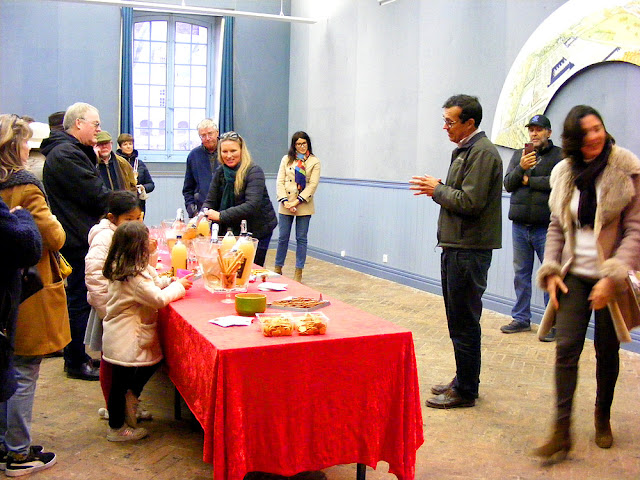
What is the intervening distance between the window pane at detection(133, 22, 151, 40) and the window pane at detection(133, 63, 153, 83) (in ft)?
1.36

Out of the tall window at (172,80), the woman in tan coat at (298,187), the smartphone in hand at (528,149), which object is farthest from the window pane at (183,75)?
the smartphone in hand at (528,149)

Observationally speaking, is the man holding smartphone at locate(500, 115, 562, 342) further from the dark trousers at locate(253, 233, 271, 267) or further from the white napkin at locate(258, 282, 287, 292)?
the white napkin at locate(258, 282, 287, 292)

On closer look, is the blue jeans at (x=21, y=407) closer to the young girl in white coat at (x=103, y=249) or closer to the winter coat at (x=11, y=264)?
the winter coat at (x=11, y=264)

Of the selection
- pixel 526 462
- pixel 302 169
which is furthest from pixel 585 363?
pixel 302 169

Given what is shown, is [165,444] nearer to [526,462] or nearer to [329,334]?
[329,334]

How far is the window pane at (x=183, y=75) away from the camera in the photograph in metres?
11.5

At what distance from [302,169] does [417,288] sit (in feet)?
6.30

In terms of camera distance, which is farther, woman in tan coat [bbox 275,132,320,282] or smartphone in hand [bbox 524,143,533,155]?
woman in tan coat [bbox 275,132,320,282]

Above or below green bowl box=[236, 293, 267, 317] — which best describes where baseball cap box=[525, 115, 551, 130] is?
above

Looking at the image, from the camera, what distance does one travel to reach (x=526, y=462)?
11.2 ft

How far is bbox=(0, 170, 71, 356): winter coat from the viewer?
304cm

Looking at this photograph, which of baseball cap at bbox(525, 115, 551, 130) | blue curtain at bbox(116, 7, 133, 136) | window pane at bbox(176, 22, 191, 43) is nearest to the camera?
baseball cap at bbox(525, 115, 551, 130)

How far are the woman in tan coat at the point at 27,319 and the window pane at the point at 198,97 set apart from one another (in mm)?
8631

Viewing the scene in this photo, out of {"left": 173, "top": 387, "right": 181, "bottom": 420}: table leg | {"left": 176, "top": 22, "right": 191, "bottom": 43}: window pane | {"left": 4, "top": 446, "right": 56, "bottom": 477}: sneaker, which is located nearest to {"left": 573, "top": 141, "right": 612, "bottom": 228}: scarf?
{"left": 173, "top": 387, "right": 181, "bottom": 420}: table leg
